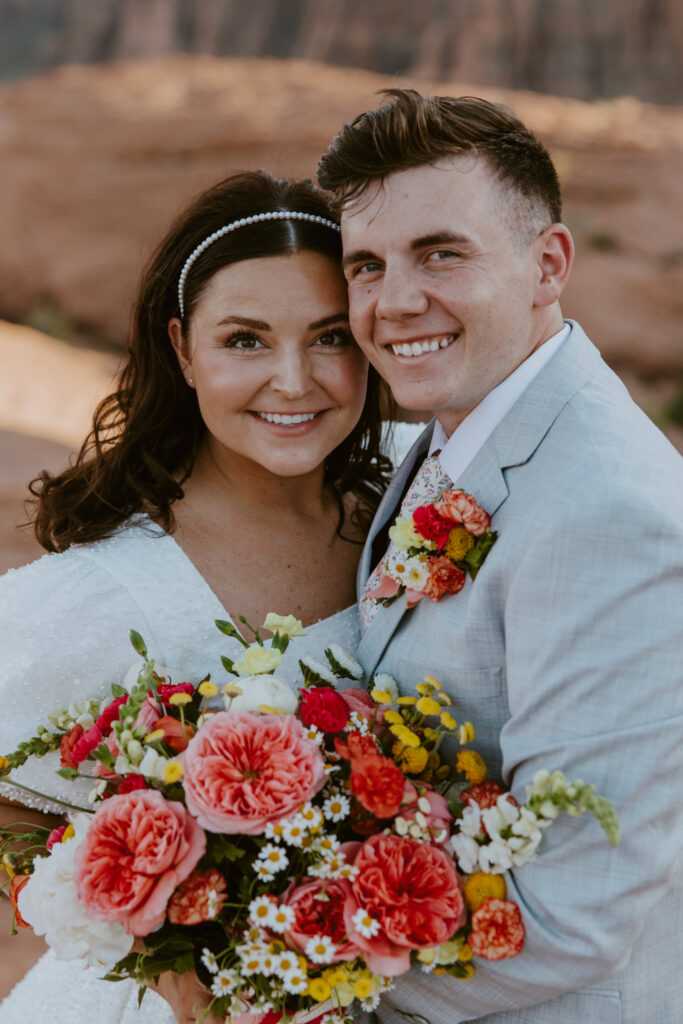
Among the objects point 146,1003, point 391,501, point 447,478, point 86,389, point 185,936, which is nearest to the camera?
point 185,936

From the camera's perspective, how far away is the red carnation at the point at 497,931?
192cm

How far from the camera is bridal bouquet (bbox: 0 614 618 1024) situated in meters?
1.89

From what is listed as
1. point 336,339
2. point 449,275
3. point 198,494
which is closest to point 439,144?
point 449,275

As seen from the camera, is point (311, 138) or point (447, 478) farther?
point (311, 138)

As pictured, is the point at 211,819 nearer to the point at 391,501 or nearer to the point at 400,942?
the point at 400,942

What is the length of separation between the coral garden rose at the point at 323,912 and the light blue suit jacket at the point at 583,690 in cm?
33

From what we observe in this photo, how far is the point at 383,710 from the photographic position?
2.23 metres

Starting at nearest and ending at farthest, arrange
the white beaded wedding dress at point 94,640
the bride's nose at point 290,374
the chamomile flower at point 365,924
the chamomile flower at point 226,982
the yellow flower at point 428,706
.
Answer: the chamomile flower at point 365,924 < the chamomile flower at point 226,982 < the yellow flower at point 428,706 < the white beaded wedding dress at point 94,640 < the bride's nose at point 290,374

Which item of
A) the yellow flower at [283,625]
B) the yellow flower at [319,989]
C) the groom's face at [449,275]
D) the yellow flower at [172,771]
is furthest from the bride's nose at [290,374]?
the yellow flower at [319,989]

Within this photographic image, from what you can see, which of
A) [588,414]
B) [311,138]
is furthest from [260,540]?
[311,138]

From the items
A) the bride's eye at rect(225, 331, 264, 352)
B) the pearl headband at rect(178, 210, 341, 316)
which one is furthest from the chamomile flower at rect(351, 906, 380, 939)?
the pearl headband at rect(178, 210, 341, 316)

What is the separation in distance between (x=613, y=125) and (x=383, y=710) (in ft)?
52.9

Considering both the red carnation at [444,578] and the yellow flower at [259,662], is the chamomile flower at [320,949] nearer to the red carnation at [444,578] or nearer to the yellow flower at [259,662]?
the yellow flower at [259,662]

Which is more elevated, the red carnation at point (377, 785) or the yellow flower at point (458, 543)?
the yellow flower at point (458, 543)
